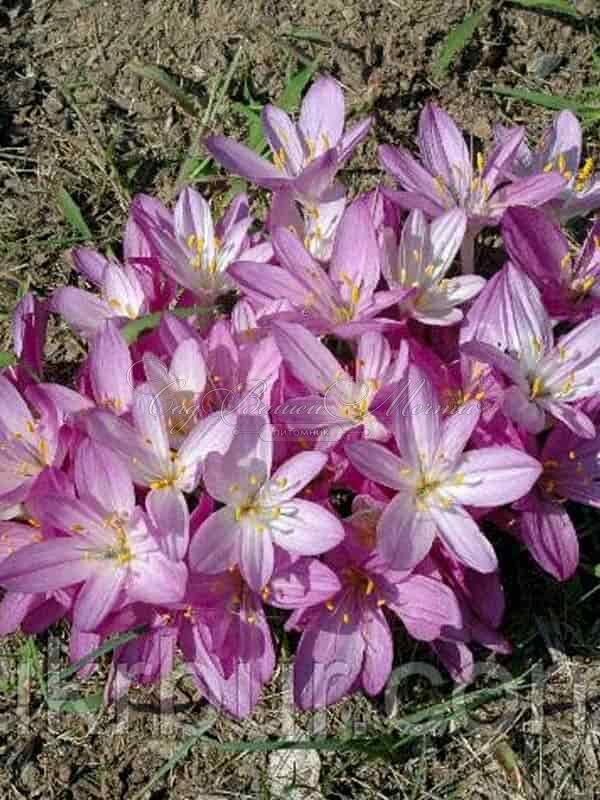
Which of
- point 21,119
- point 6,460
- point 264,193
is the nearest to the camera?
A: point 6,460

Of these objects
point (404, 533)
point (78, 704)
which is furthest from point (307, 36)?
point (78, 704)

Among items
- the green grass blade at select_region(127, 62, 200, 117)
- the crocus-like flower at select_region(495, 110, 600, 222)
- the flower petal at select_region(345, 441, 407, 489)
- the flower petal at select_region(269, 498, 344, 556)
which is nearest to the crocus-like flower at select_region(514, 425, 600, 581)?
the flower petal at select_region(345, 441, 407, 489)

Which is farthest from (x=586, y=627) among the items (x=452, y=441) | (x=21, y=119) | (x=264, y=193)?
(x=21, y=119)

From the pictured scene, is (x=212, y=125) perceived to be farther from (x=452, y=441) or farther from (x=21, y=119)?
(x=452, y=441)

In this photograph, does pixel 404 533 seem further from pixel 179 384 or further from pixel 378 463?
pixel 179 384

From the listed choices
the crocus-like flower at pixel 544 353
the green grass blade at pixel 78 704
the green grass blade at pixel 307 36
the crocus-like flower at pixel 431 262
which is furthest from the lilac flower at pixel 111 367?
the green grass blade at pixel 307 36

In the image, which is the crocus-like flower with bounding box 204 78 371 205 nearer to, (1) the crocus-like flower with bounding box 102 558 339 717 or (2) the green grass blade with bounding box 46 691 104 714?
(1) the crocus-like flower with bounding box 102 558 339 717
